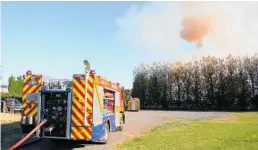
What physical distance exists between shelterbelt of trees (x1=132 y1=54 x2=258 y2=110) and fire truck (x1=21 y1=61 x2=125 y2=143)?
4853 centimetres

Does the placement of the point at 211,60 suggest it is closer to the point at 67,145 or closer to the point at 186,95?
the point at 186,95

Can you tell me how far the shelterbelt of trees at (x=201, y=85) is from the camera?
55156mm

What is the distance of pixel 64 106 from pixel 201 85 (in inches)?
2031

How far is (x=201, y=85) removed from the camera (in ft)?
196

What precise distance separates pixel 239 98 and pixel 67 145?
4843 cm

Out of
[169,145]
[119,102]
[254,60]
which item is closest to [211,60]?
[254,60]

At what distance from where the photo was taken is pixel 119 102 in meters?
17.1

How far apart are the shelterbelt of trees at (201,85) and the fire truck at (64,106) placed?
1911 inches

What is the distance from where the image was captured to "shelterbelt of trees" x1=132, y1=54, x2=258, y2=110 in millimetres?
55156

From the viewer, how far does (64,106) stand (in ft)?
36.5

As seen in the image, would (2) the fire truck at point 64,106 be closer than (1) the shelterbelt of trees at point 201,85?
Yes

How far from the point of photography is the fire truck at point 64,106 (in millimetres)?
10672

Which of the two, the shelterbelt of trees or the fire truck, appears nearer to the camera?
the fire truck

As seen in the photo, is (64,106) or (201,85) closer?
(64,106)
